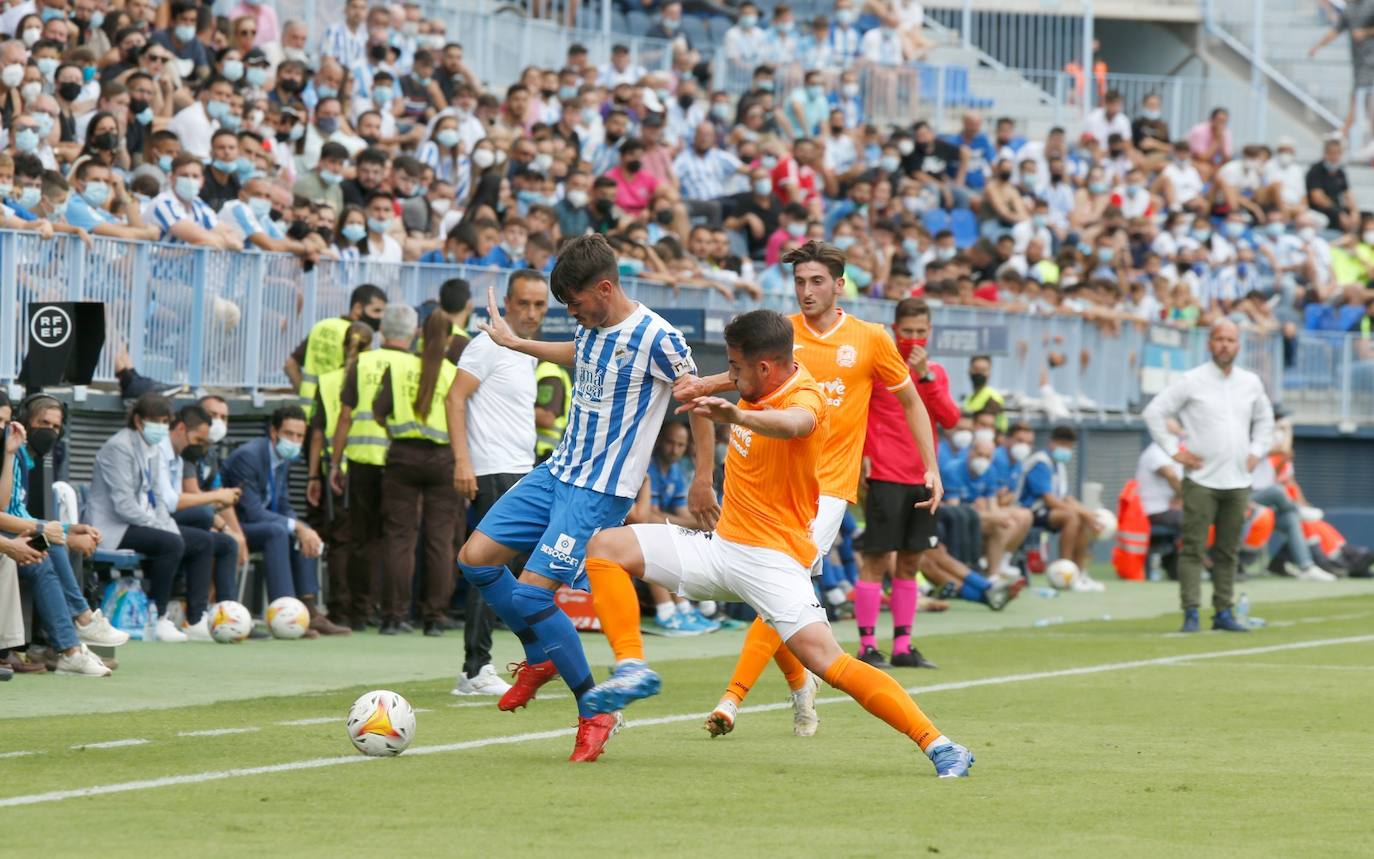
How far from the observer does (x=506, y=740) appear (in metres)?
9.70

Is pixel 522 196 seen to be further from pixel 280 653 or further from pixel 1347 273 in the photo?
pixel 1347 273

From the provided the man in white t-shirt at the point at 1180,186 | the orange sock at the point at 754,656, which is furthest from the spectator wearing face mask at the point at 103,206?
the man in white t-shirt at the point at 1180,186

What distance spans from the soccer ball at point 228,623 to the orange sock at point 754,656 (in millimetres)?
5838

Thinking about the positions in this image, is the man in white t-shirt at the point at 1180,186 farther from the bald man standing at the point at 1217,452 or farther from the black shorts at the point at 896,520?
the black shorts at the point at 896,520

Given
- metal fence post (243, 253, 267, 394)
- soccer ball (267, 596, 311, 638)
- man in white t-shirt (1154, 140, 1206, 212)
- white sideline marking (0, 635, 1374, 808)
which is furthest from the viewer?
man in white t-shirt (1154, 140, 1206, 212)

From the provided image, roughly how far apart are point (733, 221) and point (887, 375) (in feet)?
46.5

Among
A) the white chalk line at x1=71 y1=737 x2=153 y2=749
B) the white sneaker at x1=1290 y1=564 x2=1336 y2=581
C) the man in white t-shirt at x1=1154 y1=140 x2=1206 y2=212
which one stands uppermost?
the man in white t-shirt at x1=1154 y1=140 x2=1206 y2=212

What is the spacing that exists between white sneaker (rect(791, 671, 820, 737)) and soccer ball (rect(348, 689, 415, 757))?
1891 millimetres

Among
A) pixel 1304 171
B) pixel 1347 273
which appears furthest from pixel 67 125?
pixel 1304 171

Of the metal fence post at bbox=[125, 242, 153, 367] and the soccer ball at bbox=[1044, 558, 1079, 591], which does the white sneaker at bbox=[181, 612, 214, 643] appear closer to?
the metal fence post at bbox=[125, 242, 153, 367]

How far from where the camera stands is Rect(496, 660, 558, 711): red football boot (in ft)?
31.1

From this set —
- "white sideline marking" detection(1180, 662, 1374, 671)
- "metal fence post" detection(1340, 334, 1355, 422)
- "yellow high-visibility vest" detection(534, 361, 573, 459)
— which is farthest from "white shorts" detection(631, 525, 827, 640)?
"metal fence post" detection(1340, 334, 1355, 422)

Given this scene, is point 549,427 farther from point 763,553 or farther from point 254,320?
point 763,553

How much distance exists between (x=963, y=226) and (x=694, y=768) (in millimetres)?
21707
